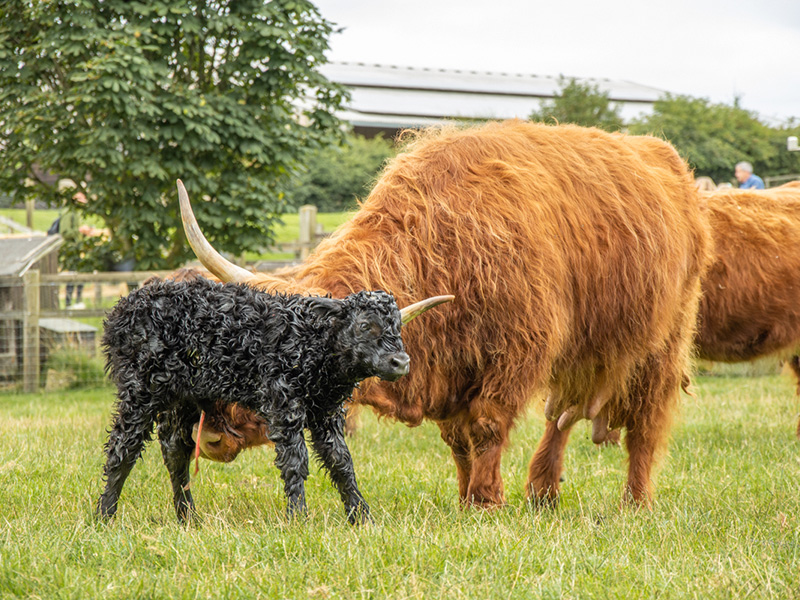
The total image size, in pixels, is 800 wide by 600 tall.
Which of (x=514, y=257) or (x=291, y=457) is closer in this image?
(x=291, y=457)

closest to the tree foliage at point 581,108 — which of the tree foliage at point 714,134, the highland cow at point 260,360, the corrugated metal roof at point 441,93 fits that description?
the tree foliage at point 714,134

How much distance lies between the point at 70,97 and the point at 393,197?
631cm

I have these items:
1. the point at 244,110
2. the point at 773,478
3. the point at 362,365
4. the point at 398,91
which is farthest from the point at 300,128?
the point at 398,91

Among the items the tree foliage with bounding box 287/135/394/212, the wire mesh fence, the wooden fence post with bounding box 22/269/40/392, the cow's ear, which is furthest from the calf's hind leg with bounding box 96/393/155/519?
the tree foliage with bounding box 287/135/394/212

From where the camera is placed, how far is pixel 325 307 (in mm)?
3043

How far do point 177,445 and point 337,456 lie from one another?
2.77 feet

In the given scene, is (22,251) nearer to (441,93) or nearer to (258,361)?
(258,361)

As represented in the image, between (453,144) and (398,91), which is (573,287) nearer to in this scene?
(453,144)

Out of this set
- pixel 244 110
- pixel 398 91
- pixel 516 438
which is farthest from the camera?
pixel 398 91

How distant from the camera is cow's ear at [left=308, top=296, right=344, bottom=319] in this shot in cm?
300

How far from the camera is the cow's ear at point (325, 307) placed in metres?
3.00

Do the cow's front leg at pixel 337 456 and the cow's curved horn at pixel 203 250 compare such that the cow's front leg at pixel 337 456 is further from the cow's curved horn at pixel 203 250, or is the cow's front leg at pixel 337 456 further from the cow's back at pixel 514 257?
the cow's curved horn at pixel 203 250

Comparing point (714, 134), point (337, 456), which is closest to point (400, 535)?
point (337, 456)

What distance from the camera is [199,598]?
2.53 m
